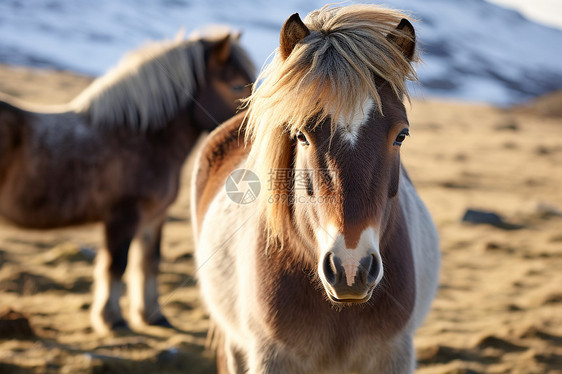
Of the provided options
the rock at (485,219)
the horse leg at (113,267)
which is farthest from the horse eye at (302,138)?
the rock at (485,219)

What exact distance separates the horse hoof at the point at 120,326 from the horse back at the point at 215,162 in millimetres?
1610

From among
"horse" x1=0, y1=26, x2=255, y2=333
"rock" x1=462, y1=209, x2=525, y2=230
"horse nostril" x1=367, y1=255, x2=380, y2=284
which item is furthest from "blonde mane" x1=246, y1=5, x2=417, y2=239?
"rock" x1=462, y1=209, x2=525, y2=230

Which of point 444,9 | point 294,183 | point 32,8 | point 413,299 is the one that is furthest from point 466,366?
point 444,9

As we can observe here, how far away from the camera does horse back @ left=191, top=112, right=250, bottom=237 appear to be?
295cm

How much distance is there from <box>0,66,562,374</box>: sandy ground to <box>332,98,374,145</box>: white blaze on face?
2.63 metres

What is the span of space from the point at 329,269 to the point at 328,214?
187 millimetres

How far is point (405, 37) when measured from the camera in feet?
6.21

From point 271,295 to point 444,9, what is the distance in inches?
5047

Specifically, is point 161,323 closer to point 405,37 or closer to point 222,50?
point 222,50

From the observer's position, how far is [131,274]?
4.89 meters

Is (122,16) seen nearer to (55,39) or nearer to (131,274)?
(55,39)

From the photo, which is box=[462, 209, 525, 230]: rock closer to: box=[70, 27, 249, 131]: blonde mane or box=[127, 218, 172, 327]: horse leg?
box=[70, 27, 249, 131]: blonde mane

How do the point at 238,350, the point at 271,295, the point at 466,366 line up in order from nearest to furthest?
the point at 271,295 → the point at 238,350 → the point at 466,366

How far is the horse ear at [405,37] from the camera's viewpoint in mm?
1888
